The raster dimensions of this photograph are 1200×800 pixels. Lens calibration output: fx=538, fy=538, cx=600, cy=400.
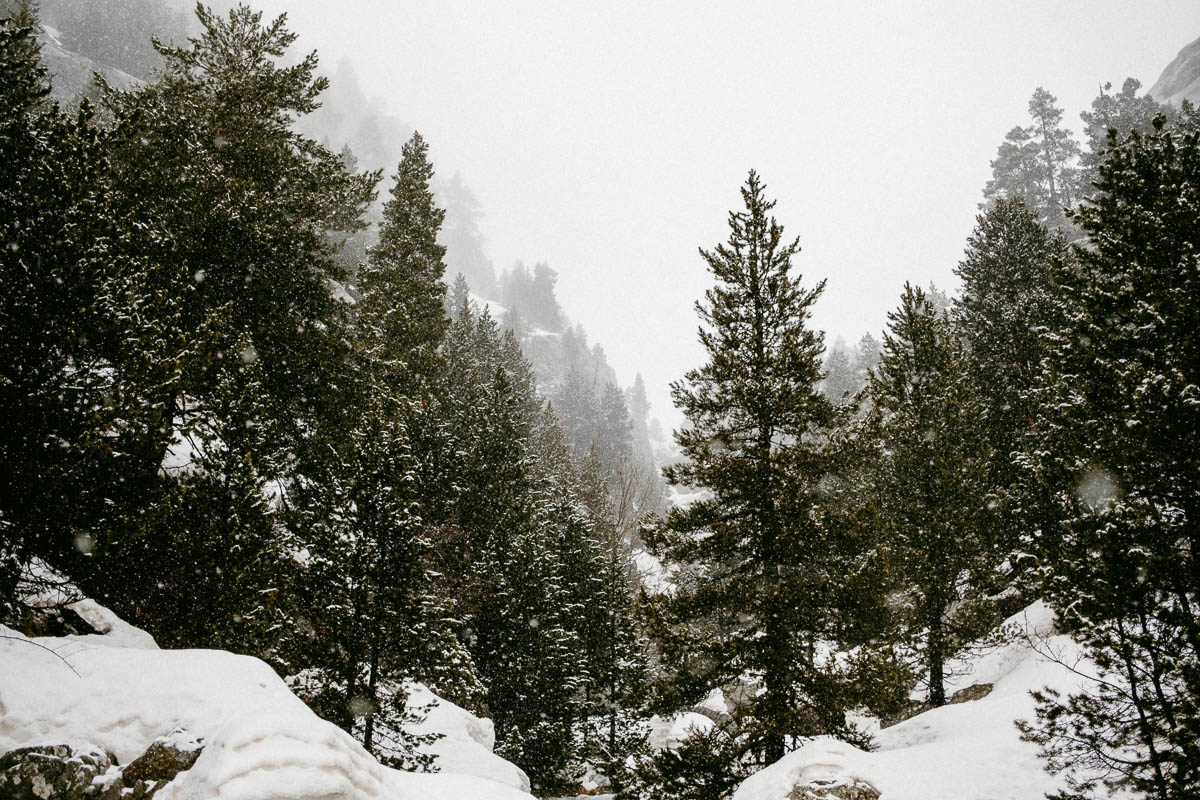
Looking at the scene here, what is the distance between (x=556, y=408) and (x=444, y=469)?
45.9 m

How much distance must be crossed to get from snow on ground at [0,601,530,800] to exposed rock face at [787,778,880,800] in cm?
466

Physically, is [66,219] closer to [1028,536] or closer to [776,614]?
[776,614]

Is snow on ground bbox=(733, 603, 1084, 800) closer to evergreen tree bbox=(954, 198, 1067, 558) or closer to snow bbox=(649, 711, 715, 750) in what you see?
evergreen tree bbox=(954, 198, 1067, 558)

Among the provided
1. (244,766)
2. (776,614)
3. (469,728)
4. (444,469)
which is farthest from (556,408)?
(244,766)

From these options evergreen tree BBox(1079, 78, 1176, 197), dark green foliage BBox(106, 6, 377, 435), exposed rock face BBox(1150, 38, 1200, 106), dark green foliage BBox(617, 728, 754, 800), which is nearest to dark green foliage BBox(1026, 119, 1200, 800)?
dark green foliage BBox(617, 728, 754, 800)

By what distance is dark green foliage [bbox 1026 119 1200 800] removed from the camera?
280 inches

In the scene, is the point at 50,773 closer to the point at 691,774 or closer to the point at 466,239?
the point at 691,774

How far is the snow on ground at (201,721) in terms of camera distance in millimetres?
Result: 4754

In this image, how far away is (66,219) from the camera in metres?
7.46

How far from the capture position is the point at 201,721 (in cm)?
569

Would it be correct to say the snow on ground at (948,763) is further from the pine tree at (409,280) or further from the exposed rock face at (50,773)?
the pine tree at (409,280)

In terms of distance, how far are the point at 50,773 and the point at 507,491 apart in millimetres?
16646

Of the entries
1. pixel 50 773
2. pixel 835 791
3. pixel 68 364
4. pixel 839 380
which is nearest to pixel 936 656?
pixel 835 791

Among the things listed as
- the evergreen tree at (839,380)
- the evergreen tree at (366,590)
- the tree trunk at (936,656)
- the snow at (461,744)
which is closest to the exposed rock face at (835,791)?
the tree trunk at (936,656)
